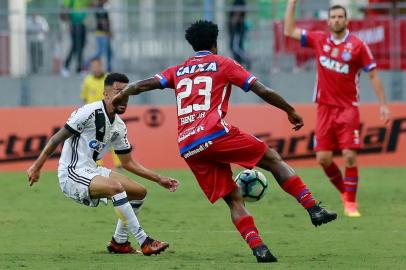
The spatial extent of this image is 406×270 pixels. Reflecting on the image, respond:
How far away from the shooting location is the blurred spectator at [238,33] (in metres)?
23.7

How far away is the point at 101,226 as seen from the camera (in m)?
13.3

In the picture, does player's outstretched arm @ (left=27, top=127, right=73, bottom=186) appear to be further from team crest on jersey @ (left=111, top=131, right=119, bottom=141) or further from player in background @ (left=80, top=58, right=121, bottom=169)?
player in background @ (left=80, top=58, right=121, bottom=169)

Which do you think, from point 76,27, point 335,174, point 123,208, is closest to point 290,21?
point 335,174

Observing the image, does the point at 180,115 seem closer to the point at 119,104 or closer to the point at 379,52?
the point at 119,104

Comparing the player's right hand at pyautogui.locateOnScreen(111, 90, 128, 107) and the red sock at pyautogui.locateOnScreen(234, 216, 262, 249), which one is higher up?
the player's right hand at pyautogui.locateOnScreen(111, 90, 128, 107)

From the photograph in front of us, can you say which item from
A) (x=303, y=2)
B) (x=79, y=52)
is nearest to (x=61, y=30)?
(x=79, y=52)

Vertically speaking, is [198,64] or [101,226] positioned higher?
[198,64]

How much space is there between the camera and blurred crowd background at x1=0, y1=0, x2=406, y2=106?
23.7 m

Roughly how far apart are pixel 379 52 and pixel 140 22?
5.08m

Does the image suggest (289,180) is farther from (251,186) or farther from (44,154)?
(44,154)

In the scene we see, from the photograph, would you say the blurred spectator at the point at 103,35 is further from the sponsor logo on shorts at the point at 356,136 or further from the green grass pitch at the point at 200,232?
the sponsor logo on shorts at the point at 356,136

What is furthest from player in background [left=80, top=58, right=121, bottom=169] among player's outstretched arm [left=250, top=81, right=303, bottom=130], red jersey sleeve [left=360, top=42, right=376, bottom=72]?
player's outstretched arm [left=250, top=81, right=303, bottom=130]

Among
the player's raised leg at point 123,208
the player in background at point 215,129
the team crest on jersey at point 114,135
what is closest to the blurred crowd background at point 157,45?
the team crest on jersey at point 114,135

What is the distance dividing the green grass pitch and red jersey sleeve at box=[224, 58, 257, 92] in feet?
4.97
